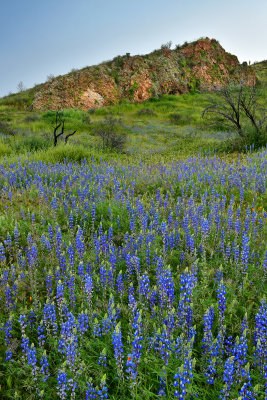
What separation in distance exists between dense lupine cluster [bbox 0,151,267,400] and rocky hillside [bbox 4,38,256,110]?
27.5 metres

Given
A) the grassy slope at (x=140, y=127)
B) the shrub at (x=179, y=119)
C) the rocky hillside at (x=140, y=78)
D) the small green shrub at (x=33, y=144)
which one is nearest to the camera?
the small green shrub at (x=33, y=144)

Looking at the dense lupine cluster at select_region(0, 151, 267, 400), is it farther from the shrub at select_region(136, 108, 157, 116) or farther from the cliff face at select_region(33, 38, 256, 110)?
the cliff face at select_region(33, 38, 256, 110)

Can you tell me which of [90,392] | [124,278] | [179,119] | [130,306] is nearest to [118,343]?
[130,306]

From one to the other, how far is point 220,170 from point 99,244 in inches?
176

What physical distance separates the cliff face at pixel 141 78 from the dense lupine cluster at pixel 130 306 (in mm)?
A: 27512

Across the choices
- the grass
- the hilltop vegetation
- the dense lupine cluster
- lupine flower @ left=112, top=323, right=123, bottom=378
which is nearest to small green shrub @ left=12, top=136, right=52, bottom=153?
the hilltop vegetation

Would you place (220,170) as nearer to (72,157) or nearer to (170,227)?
(170,227)

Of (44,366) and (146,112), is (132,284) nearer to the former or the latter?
(44,366)

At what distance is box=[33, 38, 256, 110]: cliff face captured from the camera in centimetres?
3093

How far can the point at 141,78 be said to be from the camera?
34.4 metres

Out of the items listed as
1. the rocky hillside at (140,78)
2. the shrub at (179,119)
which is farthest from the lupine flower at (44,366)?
the rocky hillside at (140,78)

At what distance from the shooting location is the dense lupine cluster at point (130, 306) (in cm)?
184

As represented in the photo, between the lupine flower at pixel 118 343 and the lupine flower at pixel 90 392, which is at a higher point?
the lupine flower at pixel 118 343

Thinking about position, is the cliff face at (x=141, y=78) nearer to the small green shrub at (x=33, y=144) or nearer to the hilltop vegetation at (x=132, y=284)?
the small green shrub at (x=33, y=144)
